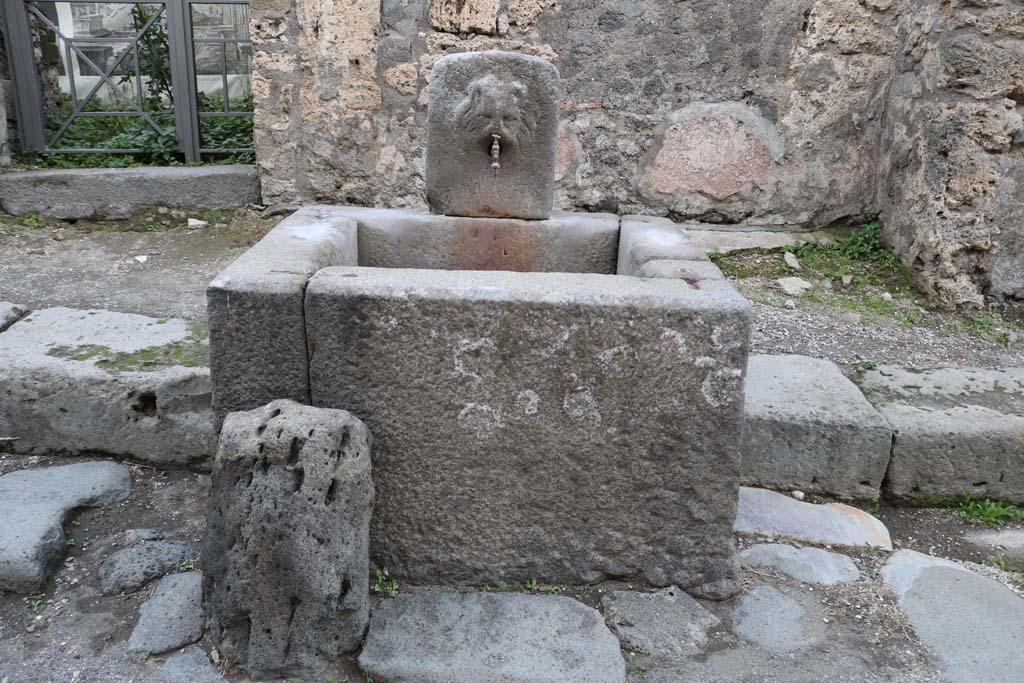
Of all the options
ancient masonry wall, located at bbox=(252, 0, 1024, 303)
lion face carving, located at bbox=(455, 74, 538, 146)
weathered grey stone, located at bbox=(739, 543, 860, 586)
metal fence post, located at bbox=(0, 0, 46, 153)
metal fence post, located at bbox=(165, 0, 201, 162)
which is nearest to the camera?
weathered grey stone, located at bbox=(739, 543, 860, 586)

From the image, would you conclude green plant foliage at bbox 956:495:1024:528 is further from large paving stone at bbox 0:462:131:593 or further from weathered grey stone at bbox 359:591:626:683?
large paving stone at bbox 0:462:131:593

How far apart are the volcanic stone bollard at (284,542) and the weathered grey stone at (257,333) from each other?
0.14 m

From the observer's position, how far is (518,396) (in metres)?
1.70

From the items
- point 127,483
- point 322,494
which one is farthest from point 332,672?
point 127,483

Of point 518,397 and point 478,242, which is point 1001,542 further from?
point 478,242

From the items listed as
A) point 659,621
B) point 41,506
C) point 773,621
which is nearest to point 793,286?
point 773,621

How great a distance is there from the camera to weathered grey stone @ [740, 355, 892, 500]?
2.34 meters

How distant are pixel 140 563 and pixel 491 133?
1.52 metres

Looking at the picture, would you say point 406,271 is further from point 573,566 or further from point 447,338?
point 573,566

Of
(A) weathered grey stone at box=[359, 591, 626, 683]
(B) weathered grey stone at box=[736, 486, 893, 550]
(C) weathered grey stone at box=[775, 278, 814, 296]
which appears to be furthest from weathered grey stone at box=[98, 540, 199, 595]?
(C) weathered grey stone at box=[775, 278, 814, 296]

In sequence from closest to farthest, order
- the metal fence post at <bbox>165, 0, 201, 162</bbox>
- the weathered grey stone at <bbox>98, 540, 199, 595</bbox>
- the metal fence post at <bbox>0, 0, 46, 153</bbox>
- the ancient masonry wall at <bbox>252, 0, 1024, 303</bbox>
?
1. the weathered grey stone at <bbox>98, 540, 199, 595</bbox>
2. the ancient masonry wall at <bbox>252, 0, 1024, 303</bbox>
3. the metal fence post at <bbox>0, 0, 46, 153</bbox>
4. the metal fence post at <bbox>165, 0, 201, 162</bbox>

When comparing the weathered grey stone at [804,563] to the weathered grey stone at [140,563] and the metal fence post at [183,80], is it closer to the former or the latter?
the weathered grey stone at [140,563]

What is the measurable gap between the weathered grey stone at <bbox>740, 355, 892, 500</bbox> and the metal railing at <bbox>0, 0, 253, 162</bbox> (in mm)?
3774

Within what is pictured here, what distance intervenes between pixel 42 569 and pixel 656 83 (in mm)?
3394
